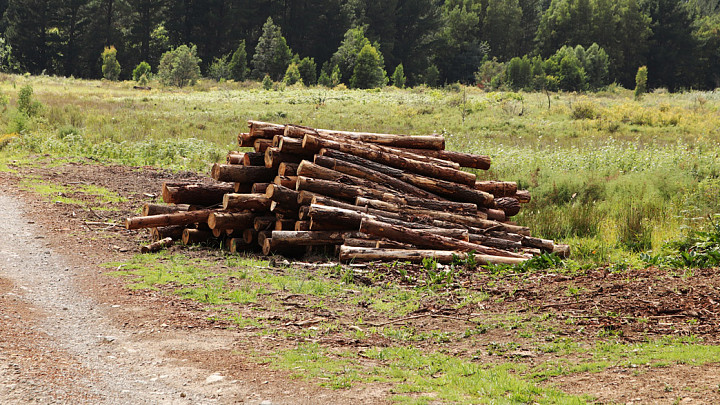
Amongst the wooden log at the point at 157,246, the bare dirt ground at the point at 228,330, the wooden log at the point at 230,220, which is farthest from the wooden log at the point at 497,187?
the wooden log at the point at 157,246

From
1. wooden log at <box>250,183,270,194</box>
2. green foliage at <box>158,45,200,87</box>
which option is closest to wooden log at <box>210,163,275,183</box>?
wooden log at <box>250,183,270,194</box>

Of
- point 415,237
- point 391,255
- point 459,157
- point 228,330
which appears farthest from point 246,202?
point 459,157

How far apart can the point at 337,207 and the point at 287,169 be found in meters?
1.13

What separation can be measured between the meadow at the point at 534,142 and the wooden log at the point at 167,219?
5590 mm

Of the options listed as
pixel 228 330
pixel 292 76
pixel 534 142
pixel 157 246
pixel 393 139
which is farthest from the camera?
pixel 292 76

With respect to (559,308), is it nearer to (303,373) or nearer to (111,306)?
(303,373)

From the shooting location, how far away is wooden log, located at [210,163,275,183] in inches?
416

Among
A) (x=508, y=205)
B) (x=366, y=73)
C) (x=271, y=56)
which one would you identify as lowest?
(x=508, y=205)

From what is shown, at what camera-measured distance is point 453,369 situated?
18.1 feet

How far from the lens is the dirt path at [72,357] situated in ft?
16.2

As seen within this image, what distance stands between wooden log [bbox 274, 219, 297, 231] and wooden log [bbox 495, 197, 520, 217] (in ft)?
13.0

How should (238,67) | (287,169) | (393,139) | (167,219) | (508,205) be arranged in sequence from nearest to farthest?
(167,219)
(287,169)
(393,139)
(508,205)
(238,67)

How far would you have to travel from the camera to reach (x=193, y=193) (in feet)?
35.3

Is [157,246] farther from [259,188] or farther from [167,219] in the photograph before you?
[259,188]
